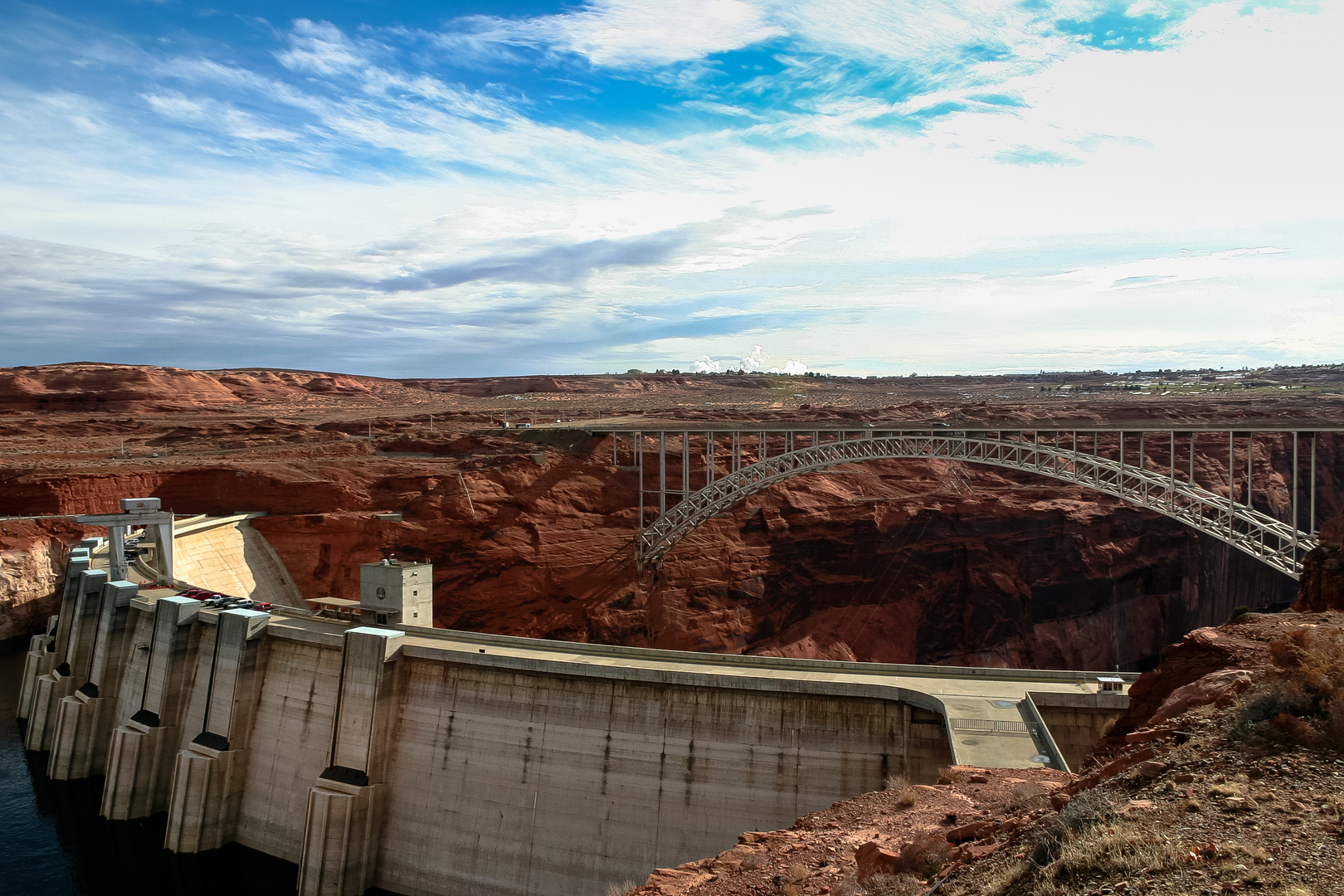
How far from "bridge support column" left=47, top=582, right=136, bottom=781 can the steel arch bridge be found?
2815 centimetres

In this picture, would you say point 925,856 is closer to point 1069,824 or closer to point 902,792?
point 1069,824

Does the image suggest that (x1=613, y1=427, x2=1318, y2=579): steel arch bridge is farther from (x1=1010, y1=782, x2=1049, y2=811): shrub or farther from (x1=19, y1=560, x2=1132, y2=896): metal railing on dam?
(x1=1010, y1=782, x2=1049, y2=811): shrub

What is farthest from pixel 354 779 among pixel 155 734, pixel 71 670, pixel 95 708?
pixel 71 670

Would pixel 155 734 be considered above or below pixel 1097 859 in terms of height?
below

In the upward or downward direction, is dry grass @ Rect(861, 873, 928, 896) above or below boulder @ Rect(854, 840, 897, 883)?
above

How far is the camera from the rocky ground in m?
8.98

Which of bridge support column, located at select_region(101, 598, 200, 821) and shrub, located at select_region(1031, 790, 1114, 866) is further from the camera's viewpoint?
bridge support column, located at select_region(101, 598, 200, 821)

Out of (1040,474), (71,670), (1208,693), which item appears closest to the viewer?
(1208,693)

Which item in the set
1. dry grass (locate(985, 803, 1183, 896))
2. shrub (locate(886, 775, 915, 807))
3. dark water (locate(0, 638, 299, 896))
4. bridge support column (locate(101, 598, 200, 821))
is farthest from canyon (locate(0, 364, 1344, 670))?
dry grass (locate(985, 803, 1183, 896))

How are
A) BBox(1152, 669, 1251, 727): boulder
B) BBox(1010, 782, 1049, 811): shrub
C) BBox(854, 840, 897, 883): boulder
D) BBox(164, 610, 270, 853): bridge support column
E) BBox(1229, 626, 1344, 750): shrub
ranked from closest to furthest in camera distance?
BBox(1229, 626, 1344, 750): shrub → BBox(854, 840, 897, 883): boulder → BBox(1010, 782, 1049, 811): shrub → BBox(1152, 669, 1251, 727): boulder → BBox(164, 610, 270, 853): bridge support column

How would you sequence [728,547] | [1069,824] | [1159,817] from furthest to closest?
[728,547] < [1069,824] < [1159,817]

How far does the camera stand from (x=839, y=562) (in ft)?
186

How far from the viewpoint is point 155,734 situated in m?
32.7

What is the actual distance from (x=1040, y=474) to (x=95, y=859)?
49417 mm
